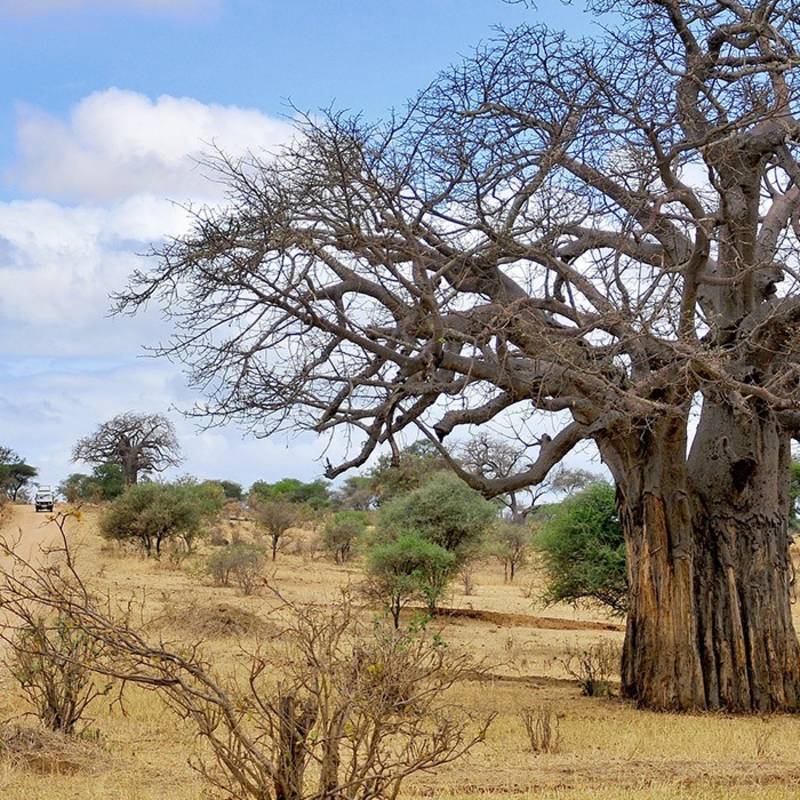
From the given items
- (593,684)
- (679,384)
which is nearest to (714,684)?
(593,684)

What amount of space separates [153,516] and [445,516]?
1065cm

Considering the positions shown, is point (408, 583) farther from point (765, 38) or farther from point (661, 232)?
point (765, 38)

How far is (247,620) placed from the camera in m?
15.5

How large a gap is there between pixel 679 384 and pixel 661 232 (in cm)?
175

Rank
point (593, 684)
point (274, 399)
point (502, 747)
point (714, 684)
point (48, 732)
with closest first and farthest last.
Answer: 1. point (48, 732)
2. point (502, 747)
3. point (274, 399)
4. point (714, 684)
5. point (593, 684)

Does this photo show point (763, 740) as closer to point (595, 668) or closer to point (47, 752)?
point (47, 752)

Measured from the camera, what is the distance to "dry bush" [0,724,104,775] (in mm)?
6965

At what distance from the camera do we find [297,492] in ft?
184

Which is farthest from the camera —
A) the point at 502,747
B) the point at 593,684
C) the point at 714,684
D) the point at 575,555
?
the point at 575,555

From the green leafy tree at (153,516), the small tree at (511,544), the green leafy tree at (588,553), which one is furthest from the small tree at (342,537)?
the green leafy tree at (588,553)

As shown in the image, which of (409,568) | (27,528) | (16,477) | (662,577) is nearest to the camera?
(662,577)

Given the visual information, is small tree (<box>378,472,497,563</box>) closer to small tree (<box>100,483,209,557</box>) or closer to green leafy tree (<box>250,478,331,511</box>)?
small tree (<box>100,483,209,557</box>)

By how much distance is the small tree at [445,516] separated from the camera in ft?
74.8

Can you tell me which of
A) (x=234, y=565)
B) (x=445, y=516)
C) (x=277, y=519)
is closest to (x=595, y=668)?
(x=445, y=516)
